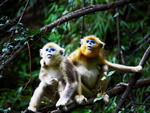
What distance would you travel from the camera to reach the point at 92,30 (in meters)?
8.27

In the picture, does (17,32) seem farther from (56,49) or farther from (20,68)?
(20,68)

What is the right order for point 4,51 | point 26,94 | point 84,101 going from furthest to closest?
point 26,94
point 84,101
point 4,51

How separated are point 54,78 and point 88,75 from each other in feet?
2.63

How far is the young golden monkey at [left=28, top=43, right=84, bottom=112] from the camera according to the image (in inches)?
191

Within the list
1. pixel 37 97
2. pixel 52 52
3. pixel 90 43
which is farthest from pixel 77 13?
pixel 37 97

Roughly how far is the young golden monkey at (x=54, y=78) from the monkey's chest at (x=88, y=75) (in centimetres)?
30

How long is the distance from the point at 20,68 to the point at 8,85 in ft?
2.32

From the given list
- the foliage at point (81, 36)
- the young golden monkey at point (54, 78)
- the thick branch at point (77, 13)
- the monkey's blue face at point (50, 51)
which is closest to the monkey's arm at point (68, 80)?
the young golden monkey at point (54, 78)

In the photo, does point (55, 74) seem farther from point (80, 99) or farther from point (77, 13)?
point (77, 13)

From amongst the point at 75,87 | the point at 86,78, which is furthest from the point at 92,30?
the point at 75,87

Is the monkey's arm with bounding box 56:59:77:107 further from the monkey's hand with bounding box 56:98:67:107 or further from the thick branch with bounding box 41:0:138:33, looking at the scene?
the thick branch with bounding box 41:0:138:33

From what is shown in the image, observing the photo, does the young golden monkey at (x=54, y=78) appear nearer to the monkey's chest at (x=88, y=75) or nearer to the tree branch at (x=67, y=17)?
the monkey's chest at (x=88, y=75)

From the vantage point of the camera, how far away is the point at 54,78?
→ 16.0ft

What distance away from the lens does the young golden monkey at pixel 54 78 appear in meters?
4.85
